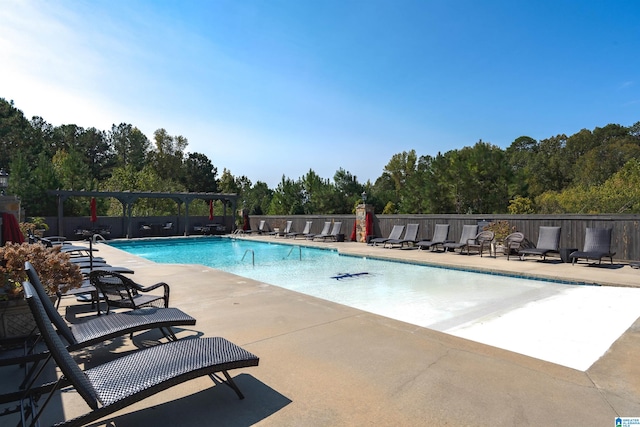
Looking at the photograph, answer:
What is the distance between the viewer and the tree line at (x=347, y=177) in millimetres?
19750

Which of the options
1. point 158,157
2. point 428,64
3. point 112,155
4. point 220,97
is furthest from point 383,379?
point 112,155

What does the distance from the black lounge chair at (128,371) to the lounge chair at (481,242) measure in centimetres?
962

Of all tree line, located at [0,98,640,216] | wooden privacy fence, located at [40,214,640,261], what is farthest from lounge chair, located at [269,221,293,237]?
tree line, located at [0,98,640,216]

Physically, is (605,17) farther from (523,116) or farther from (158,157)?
(158,157)

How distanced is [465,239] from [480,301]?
237 inches

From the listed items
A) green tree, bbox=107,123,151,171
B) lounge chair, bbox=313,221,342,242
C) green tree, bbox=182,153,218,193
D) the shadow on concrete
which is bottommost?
the shadow on concrete

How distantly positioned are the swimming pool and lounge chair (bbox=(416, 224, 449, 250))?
7.16 feet

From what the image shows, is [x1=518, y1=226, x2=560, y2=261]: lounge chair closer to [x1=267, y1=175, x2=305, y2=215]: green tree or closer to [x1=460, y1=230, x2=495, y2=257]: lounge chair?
[x1=460, y1=230, x2=495, y2=257]: lounge chair

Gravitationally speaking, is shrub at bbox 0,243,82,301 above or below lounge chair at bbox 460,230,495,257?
above

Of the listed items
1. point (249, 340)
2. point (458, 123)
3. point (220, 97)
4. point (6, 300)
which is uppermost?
point (458, 123)

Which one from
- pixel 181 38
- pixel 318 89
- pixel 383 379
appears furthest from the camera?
pixel 318 89

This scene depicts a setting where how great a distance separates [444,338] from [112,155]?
49.1 m

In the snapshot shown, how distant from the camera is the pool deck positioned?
2.02m

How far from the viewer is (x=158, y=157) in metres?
42.8
